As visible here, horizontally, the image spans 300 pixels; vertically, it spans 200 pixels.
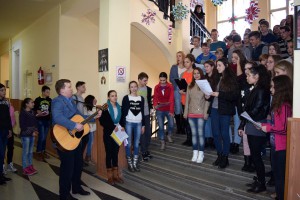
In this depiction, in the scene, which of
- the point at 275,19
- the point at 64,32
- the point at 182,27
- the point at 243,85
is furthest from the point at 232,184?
the point at 275,19

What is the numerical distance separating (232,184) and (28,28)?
8.39 m

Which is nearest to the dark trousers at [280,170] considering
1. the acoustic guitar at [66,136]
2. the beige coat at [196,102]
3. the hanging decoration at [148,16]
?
the beige coat at [196,102]

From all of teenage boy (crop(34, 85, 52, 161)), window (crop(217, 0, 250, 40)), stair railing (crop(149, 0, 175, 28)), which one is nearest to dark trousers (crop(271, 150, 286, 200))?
teenage boy (crop(34, 85, 52, 161))

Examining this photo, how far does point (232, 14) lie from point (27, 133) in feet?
35.6

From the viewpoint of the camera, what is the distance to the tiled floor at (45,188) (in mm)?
3928

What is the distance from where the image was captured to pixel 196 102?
172 inches

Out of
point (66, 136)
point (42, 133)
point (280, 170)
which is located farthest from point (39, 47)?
point (280, 170)

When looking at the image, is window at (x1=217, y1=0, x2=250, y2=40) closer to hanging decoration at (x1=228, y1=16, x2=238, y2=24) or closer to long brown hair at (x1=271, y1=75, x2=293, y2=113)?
hanging decoration at (x1=228, y1=16, x2=238, y2=24)

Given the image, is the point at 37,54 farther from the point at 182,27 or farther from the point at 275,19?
the point at 275,19

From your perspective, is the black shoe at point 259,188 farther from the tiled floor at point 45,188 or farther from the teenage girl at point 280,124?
the tiled floor at point 45,188

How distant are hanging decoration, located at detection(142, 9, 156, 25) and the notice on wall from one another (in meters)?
1.92

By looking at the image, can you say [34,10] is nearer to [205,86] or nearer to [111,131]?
[111,131]

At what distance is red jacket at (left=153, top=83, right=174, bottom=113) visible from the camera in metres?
5.24

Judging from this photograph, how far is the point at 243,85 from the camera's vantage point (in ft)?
14.1
